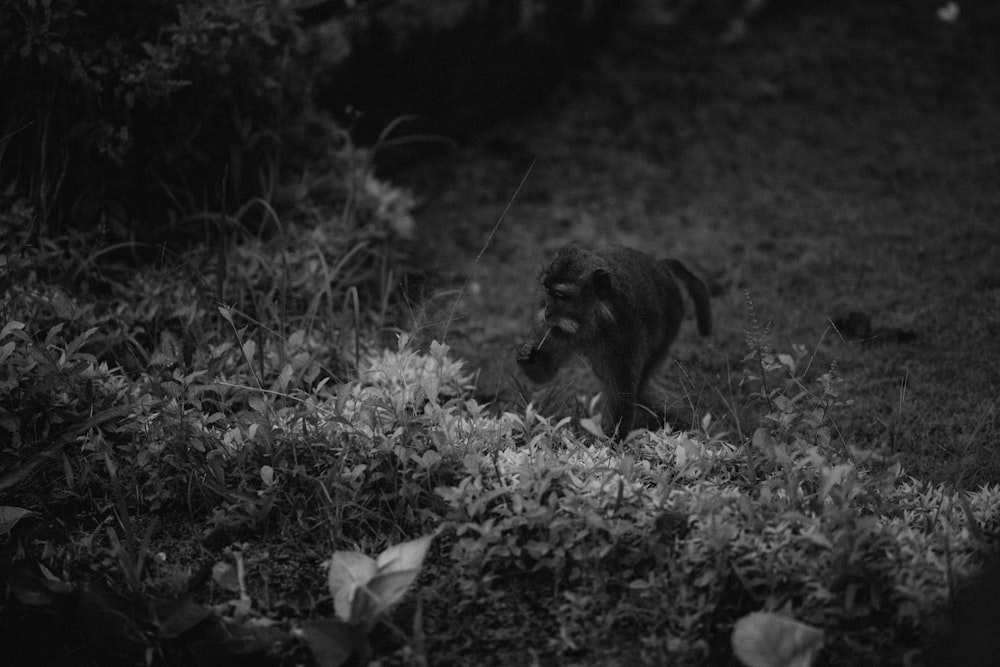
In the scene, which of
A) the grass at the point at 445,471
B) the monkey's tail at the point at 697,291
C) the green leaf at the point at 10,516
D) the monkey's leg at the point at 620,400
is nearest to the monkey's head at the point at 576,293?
the monkey's leg at the point at 620,400

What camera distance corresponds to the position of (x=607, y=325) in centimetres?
386

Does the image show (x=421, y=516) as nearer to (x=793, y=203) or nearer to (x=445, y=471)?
(x=445, y=471)

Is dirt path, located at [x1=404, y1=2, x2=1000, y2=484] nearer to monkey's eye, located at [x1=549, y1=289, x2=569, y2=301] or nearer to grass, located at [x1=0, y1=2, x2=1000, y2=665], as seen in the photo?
grass, located at [x1=0, y1=2, x2=1000, y2=665]

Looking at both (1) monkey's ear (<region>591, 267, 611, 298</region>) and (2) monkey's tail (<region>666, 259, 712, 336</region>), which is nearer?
(1) monkey's ear (<region>591, 267, 611, 298</region>)

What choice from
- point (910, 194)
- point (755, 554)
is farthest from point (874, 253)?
point (755, 554)

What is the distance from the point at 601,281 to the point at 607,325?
21cm

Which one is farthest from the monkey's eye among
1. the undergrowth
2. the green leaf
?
the green leaf

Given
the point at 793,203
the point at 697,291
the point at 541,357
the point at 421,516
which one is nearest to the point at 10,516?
the point at 421,516

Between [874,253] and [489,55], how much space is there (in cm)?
362

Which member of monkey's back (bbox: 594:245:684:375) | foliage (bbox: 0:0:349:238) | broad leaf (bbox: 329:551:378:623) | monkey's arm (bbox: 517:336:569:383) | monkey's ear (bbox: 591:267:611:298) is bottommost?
broad leaf (bbox: 329:551:378:623)

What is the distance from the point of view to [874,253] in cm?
574

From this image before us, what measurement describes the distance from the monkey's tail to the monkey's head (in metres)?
0.84

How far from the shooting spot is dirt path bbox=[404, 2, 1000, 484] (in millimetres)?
4477

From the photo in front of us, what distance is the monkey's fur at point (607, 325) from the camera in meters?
3.81
